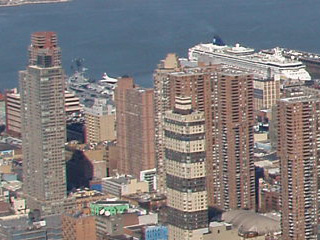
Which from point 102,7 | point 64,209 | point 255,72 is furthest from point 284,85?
point 102,7

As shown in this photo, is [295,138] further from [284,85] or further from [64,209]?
[284,85]

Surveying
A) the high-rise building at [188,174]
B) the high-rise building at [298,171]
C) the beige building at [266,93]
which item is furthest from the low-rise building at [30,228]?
the beige building at [266,93]

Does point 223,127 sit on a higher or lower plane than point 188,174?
lower

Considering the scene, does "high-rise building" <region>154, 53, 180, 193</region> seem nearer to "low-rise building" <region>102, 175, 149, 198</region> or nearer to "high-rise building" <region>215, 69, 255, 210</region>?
"low-rise building" <region>102, 175, 149, 198</region>

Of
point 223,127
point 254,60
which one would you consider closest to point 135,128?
point 223,127

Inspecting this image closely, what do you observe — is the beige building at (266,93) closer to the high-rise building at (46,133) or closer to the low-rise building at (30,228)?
the high-rise building at (46,133)

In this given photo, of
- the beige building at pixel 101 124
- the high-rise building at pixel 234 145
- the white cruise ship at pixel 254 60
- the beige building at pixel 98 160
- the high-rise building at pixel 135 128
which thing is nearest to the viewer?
the high-rise building at pixel 234 145

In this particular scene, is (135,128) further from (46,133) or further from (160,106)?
(46,133)
